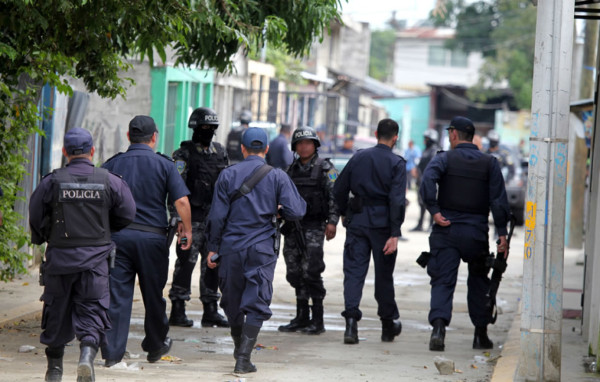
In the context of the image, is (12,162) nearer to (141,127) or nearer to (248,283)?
(141,127)

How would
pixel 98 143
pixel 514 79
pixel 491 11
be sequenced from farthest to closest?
pixel 491 11 < pixel 514 79 < pixel 98 143

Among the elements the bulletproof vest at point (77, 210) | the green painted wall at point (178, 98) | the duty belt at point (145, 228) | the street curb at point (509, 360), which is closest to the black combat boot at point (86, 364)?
the bulletproof vest at point (77, 210)

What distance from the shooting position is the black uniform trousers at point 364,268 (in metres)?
8.97

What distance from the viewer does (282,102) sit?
26.2m

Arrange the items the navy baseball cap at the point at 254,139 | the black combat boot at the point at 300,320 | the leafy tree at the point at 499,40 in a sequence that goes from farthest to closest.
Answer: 1. the leafy tree at the point at 499,40
2. the black combat boot at the point at 300,320
3. the navy baseball cap at the point at 254,139

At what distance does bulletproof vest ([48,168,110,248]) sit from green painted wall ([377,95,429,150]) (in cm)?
5063

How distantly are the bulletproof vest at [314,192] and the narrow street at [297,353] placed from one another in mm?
1123

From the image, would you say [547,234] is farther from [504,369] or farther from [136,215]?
[136,215]

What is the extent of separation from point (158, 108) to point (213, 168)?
749 centimetres

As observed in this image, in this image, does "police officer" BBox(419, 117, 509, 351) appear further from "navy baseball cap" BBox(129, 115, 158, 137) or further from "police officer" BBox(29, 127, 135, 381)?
"police officer" BBox(29, 127, 135, 381)

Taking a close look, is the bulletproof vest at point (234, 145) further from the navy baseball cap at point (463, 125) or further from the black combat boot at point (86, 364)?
the black combat boot at point (86, 364)

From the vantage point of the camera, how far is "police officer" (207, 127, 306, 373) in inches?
290

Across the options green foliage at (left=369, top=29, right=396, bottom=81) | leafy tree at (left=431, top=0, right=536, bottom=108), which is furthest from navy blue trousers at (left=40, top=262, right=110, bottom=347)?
green foliage at (left=369, top=29, right=396, bottom=81)

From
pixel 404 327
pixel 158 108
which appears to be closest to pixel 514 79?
pixel 158 108
